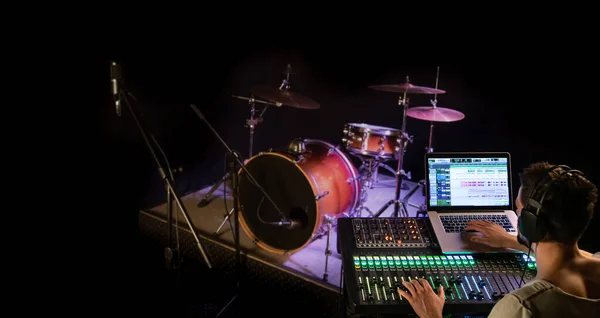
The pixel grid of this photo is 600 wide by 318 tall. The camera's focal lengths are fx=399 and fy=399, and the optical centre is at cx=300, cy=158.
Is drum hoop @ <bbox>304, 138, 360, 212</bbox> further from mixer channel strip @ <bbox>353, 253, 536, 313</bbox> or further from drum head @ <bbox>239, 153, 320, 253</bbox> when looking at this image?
mixer channel strip @ <bbox>353, 253, 536, 313</bbox>

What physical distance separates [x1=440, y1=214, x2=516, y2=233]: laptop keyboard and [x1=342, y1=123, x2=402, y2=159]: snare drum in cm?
156

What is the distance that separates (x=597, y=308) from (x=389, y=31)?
13.0 ft

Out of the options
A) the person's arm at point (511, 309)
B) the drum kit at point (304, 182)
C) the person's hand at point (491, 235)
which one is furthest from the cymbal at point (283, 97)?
the person's arm at point (511, 309)

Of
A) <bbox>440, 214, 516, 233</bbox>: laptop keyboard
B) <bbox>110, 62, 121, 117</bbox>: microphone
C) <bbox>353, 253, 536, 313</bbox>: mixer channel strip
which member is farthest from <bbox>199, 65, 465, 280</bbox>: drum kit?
<bbox>110, 62, 121, 117</bbox>: microphone

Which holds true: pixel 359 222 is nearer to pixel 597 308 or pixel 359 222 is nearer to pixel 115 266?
pixel 597 308

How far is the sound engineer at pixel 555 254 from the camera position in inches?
42.4

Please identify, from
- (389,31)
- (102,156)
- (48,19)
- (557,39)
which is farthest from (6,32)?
(557,39)

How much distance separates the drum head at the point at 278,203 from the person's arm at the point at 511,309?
6.11 ft

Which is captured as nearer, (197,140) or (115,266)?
(115,266)

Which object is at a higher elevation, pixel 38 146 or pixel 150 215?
pixel 38 146

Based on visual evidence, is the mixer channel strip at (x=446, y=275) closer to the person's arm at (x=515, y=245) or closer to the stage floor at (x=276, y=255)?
the person's arm at (x=515, y=245)

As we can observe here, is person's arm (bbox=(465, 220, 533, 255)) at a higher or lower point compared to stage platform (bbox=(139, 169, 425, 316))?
higher

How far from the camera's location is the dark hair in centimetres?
119

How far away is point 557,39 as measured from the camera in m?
3.66
